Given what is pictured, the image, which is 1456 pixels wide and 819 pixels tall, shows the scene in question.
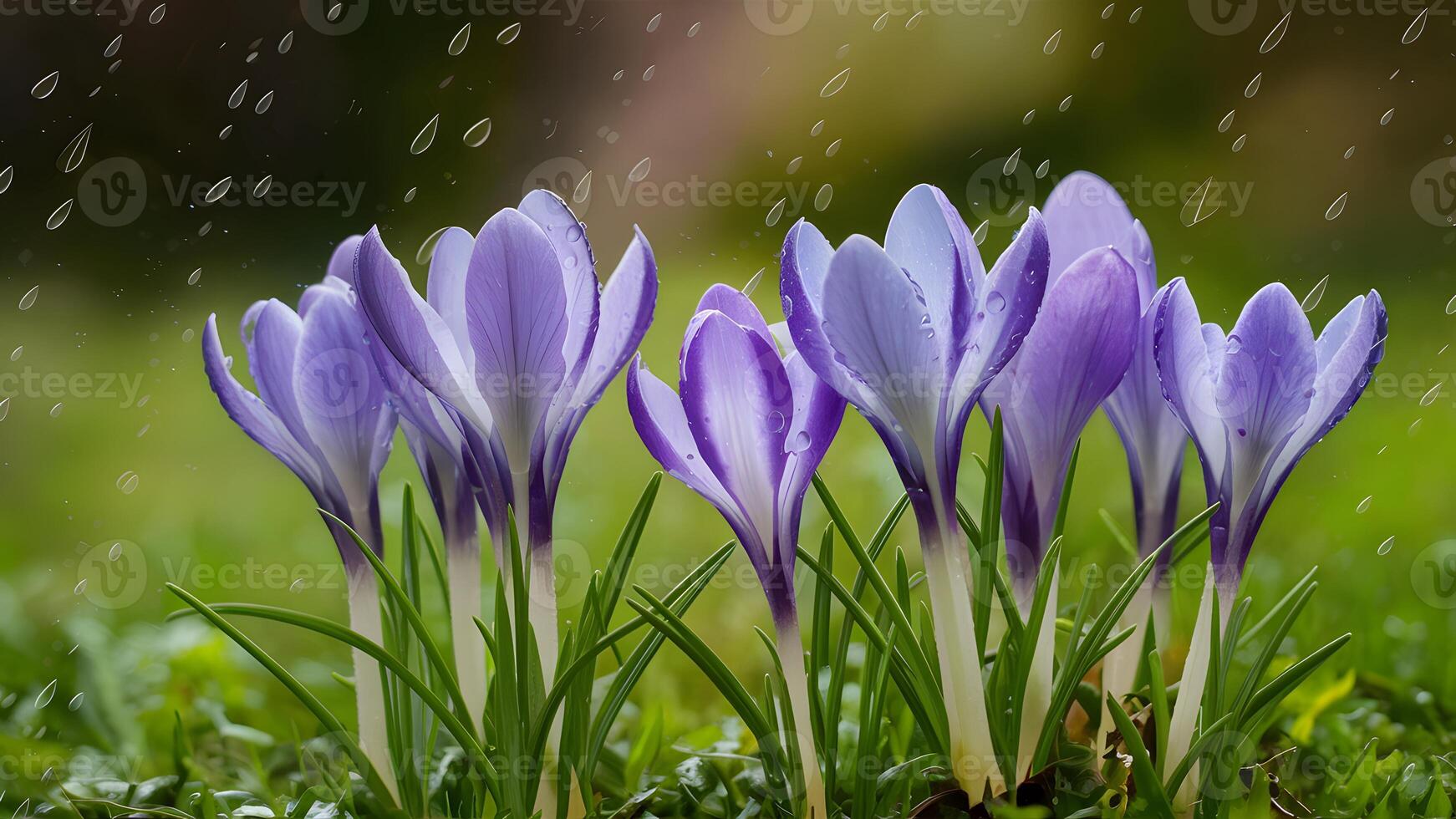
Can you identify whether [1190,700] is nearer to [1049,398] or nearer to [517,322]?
[1049,398]

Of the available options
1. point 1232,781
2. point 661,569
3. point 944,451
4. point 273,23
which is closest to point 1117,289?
point 944,451

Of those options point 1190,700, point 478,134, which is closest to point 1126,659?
point 1190,700

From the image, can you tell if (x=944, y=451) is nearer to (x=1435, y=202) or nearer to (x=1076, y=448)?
(x=1076, y=448)

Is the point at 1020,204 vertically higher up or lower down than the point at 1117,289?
higher up

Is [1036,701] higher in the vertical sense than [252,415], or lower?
lower

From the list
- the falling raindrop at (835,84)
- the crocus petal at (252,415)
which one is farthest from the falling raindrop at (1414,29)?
the crocus petal at (252,415)

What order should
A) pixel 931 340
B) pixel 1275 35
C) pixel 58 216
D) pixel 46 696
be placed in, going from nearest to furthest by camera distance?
pixel 931 340 → pixel 46 696 → pixel 58 216 → pixel 1275 35

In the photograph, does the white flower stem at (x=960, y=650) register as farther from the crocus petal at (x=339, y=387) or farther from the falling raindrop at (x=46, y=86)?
the falling raindrop at (x=46, y=86)
